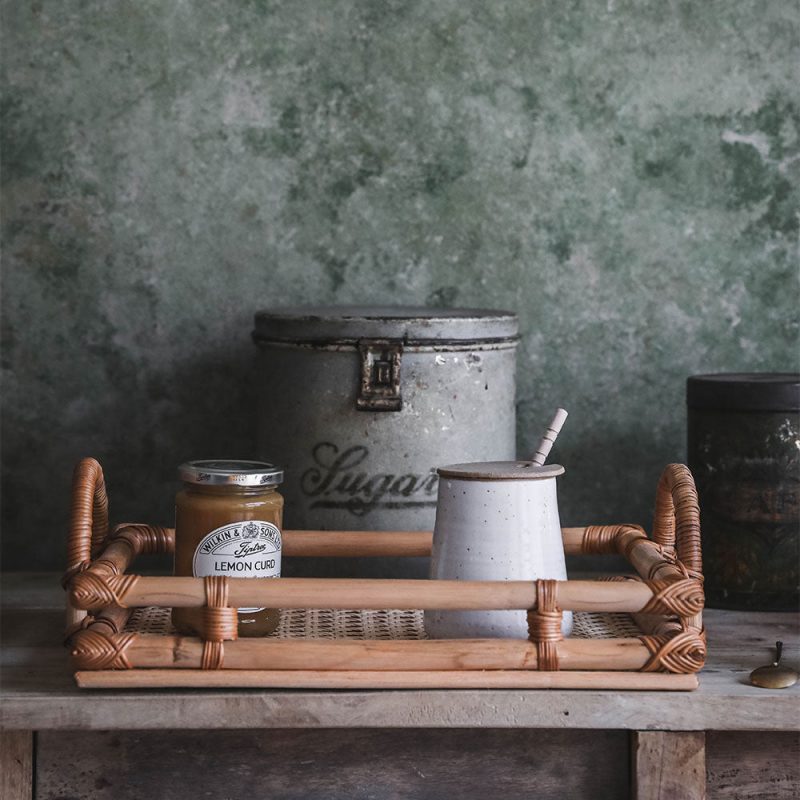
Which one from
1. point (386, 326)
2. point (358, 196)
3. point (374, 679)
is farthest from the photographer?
point (358, 196)

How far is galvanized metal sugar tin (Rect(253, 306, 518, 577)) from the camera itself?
1.18 meters

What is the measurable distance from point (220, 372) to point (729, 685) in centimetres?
76

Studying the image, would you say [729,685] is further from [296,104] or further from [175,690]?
[296,104]

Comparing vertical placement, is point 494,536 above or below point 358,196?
below

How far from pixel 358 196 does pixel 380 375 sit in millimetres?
341

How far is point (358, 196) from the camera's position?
56.4 inches

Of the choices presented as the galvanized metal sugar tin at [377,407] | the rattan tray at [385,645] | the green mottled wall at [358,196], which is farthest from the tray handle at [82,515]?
the green mottled wall at [358,196]

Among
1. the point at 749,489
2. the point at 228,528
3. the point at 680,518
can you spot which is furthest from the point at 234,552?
the point at 749,489

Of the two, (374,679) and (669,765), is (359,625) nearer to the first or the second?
(374,679)

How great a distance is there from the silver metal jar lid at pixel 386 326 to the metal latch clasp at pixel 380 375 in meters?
0.01

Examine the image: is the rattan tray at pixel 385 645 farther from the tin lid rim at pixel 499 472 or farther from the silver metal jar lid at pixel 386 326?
the silver metal jar lid at pixel 386 326

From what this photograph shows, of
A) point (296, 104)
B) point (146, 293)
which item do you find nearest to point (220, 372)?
point (146, 293)

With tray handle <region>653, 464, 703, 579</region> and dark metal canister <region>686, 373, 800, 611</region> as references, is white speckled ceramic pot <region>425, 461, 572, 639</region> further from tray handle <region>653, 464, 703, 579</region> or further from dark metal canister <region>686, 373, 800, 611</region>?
dark metal canister <region>686, 373, 800, 611</region>

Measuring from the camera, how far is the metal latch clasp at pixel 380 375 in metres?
1.18
